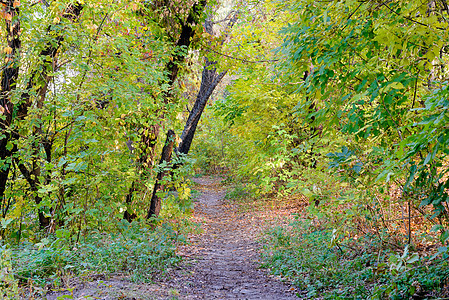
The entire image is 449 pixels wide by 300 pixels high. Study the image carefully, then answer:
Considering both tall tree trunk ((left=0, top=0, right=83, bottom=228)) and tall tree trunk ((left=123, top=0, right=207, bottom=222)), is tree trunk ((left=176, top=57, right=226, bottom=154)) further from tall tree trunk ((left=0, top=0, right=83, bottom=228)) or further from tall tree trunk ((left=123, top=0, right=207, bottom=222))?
tall tree trunk ((left=0, top=0, right=83, bottom=228))

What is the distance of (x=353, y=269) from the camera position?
16.3 feet

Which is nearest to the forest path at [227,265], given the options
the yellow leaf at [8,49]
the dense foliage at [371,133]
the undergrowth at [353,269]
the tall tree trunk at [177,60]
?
the undergrowth at [353,269]

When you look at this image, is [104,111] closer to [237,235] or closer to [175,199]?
[175,199]

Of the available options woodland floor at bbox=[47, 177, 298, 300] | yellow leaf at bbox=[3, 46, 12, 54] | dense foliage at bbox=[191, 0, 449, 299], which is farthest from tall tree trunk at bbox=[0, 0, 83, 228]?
dense foliage at bbox=[191, 0, 449, 299]

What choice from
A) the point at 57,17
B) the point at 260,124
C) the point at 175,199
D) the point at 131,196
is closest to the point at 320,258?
the point at 175,199

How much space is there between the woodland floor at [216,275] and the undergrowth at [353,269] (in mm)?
334

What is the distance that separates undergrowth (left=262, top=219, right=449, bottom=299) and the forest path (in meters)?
0.35

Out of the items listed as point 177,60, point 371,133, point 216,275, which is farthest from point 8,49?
point 371,133

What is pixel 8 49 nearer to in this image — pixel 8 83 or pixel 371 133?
pixel 8 83

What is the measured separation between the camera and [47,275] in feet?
14.5

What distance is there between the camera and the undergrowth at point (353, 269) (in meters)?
3.56

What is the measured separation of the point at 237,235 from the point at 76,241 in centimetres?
529

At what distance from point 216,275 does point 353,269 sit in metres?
2.28

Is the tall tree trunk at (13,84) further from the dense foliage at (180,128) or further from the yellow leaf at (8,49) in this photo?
the yellow leaf at (8,49)
